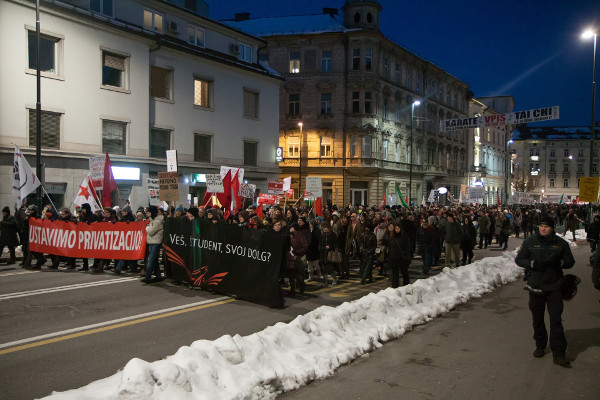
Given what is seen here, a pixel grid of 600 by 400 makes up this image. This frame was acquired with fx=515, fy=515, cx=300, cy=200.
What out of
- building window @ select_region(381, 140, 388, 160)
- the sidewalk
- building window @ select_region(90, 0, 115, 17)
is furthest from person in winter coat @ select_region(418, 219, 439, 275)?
building window @ select_region(381, 140, 388, 160)

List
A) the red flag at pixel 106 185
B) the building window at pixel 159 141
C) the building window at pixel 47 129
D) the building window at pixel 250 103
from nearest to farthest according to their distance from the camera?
the red flag at pixel 106 185
the building window at pixel 47 129
the building window at pixel 159 141
the building window at pixel 250 103

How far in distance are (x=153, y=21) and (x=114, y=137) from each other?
297 inches

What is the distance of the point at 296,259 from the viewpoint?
36.3 ft

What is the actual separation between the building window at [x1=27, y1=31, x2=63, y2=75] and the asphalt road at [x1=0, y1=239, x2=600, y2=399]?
13058mm

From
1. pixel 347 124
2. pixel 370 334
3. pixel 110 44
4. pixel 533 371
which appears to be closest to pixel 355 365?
pixel 370 334

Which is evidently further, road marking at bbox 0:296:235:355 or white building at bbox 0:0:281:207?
white building at bbox 0:0:281:207

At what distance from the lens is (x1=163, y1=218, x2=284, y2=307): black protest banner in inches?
384

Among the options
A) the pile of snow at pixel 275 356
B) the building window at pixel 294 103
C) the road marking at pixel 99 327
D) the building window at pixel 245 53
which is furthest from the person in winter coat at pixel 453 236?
the building window at pixel 294 103

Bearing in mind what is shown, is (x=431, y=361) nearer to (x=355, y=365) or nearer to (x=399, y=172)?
(x=355, y=365)

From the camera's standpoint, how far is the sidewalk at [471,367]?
548 cm

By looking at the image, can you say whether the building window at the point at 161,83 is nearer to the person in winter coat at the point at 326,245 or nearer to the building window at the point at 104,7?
the building window at the point at 104,7

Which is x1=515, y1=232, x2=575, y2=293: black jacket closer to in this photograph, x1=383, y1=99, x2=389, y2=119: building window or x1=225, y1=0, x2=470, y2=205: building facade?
x1=225, y1=0, x2=470, y2=205: building facade

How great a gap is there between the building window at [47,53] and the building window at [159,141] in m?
6.14

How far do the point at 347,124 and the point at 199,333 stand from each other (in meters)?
40.3
